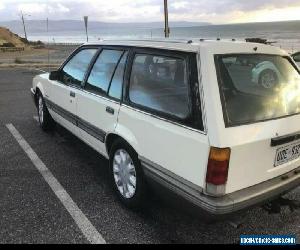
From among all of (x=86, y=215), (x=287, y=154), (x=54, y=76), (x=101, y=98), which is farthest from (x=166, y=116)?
Answer: (x=54, y=76)

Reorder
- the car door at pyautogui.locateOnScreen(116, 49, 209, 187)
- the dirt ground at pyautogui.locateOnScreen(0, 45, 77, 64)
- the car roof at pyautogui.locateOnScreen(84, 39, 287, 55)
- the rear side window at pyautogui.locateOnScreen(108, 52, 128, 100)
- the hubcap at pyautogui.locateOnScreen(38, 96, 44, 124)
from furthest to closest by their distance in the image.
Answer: the dirt ground at pyautogui.locateOnScreen(0, 45, 77, 64) → the hubcap at pyautogui.locateOnScreen(38, 96, 44, 124) → the rear side window at pyautogui.locateOnScreen(108, 52, 128, 100) → the car roof at pyautogui.locateOnScreen(84, 39, 287, 55) → the car door at pyautogui.locateOnScreen(116, 49, 209, 187)

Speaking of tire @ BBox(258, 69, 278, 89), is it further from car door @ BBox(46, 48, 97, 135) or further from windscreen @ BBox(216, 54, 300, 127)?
car door @ BBox(46, 48, 97, 135)

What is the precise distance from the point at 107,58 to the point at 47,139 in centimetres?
246

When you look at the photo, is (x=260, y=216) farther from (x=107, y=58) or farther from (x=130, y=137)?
(x=107, y=58)

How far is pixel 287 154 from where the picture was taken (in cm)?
331

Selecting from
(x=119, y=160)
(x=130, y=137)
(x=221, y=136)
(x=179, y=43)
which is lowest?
(x=119, y=160)

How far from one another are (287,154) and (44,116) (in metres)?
4.47

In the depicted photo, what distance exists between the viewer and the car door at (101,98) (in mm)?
4066

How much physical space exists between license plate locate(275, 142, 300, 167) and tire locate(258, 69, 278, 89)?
0.62 m

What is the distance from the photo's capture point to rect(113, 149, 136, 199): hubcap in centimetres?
384

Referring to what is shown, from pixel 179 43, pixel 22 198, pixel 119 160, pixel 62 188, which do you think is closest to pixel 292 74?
pixel 179 43

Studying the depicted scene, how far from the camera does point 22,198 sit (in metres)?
4.20

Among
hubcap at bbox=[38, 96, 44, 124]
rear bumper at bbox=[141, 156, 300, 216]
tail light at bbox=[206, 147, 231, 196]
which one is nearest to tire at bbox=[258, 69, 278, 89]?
rear bumper at bbox=[141, 156, 300, 216]

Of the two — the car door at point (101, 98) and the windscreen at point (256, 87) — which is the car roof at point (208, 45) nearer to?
the windscreen at point (256, 87)
